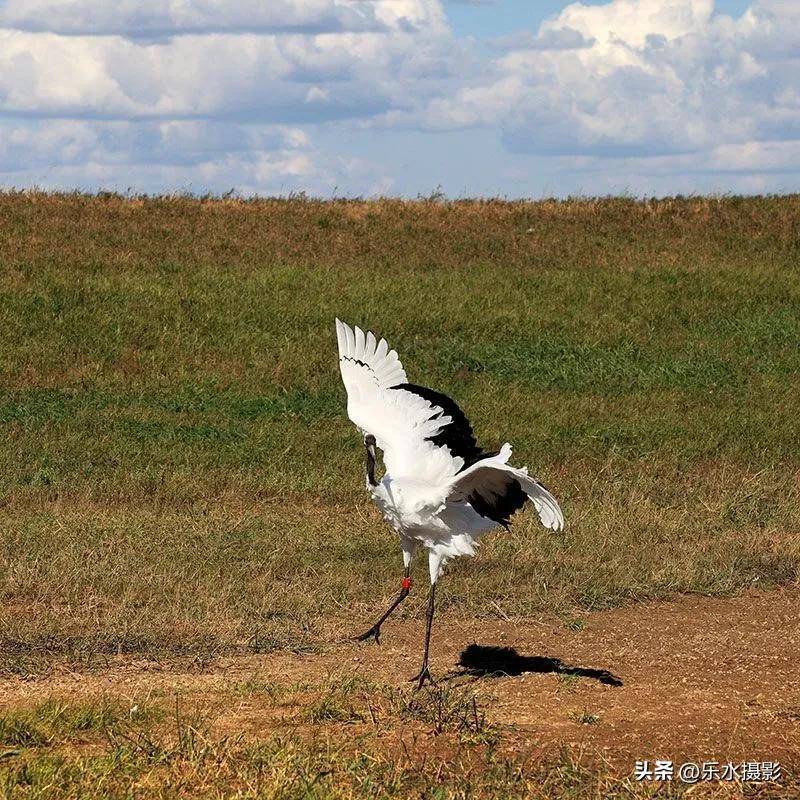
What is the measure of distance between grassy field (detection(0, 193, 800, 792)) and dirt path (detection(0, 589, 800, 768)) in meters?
0.28

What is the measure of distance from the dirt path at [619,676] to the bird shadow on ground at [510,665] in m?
0.02

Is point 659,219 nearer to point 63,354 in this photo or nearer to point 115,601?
point 63,354

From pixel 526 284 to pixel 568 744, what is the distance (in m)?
15.2

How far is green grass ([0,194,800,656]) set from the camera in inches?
343

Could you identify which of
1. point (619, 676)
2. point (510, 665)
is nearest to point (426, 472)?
point (510, 665)

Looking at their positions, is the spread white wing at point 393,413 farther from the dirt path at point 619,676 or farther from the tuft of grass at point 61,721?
the tuft of grass at point 61,721

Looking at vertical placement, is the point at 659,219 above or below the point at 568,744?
above

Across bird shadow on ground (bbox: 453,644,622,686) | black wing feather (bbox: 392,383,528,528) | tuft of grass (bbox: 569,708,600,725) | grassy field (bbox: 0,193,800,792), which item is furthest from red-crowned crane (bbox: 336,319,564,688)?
grassy field (bbox: 0,193,800,792)

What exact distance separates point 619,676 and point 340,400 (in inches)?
324

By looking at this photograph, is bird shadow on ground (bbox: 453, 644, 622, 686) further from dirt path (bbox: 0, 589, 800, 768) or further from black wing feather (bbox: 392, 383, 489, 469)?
black wing feather (bbox: 392, 383, 489, 469)

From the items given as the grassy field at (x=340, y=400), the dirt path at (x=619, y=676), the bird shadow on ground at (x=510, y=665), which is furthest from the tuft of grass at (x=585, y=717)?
the grassy field at (x=340, y=400)

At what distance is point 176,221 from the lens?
23.1 m

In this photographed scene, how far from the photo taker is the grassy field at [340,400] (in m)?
8.62

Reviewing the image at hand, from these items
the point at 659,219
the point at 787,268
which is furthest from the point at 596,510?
the point at 659,219
